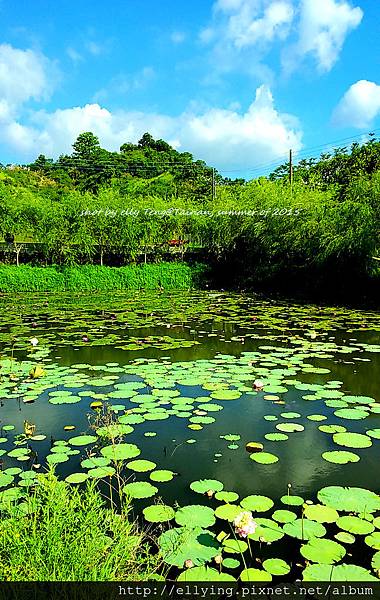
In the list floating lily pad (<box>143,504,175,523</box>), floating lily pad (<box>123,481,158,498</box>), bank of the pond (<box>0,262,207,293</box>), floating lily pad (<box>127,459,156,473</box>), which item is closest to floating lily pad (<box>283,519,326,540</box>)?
floating lily pad (<box>143,504,175,523</box>)

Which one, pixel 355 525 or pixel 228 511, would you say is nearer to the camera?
pixel 355 525

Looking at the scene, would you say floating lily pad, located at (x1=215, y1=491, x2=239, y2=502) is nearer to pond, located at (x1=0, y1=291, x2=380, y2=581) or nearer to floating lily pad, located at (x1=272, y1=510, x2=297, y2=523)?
pond, located at (x1=0, y1=291, x2=380, y2=581)

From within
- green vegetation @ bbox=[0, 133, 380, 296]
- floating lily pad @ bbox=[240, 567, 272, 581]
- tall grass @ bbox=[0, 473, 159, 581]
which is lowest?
floating lily pad @ bbox=[240, 567, 272, 581]

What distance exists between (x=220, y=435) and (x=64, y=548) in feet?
5.57

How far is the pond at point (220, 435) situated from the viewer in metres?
2.05

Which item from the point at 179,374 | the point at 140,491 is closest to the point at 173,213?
the point at 179,374

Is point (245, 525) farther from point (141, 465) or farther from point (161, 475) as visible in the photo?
point (141, 465)

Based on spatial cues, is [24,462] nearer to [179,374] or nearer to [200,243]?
[179,374]

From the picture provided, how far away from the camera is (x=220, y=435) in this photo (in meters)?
3.22

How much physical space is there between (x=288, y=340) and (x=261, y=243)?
746cm

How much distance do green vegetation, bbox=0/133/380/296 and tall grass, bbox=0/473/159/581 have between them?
344 inches

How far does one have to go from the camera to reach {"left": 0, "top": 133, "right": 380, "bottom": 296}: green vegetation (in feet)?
33.4

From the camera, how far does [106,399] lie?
3.97m

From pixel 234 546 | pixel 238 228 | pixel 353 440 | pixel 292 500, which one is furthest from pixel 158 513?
pixel 238 228
